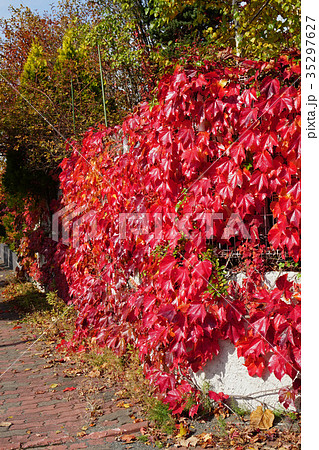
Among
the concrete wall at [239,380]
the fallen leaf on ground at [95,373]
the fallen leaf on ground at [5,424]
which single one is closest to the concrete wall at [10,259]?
the fallen leaf on ground at [95,373]

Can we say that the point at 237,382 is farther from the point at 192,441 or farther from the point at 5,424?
the point at 5,424

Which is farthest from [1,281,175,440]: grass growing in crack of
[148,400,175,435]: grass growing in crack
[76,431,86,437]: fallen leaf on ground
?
[76,431,86,437]: fallen leaf on ground

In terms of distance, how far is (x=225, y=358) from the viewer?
3.68 metres

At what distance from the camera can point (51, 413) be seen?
157 inches

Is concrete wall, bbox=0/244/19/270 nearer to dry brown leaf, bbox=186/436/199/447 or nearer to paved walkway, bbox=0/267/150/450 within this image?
paved walkway, bbox=0/267/150/450

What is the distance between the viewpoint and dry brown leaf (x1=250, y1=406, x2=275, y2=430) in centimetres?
332

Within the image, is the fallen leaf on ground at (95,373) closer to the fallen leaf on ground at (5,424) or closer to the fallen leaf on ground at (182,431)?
the fallen leaf on ground at (5,424)

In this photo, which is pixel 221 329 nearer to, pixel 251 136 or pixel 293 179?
pixel 293 179

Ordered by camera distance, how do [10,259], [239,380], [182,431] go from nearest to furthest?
[182,431] < [239,380] < [10,259]

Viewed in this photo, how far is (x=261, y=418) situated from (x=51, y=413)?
6.05 feet

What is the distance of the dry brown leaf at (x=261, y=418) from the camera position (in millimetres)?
3316

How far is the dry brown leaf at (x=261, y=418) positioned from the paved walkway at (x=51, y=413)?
0.83 m

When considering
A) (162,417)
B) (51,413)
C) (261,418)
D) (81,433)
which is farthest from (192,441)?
(51,413)

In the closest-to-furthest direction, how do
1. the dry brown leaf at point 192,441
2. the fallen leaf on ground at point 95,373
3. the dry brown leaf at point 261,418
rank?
1. the dry brown leaf at point 192,441
2. the dry brown leaf at point 261,418
3. the fallen leaf on ground at point 95,373
